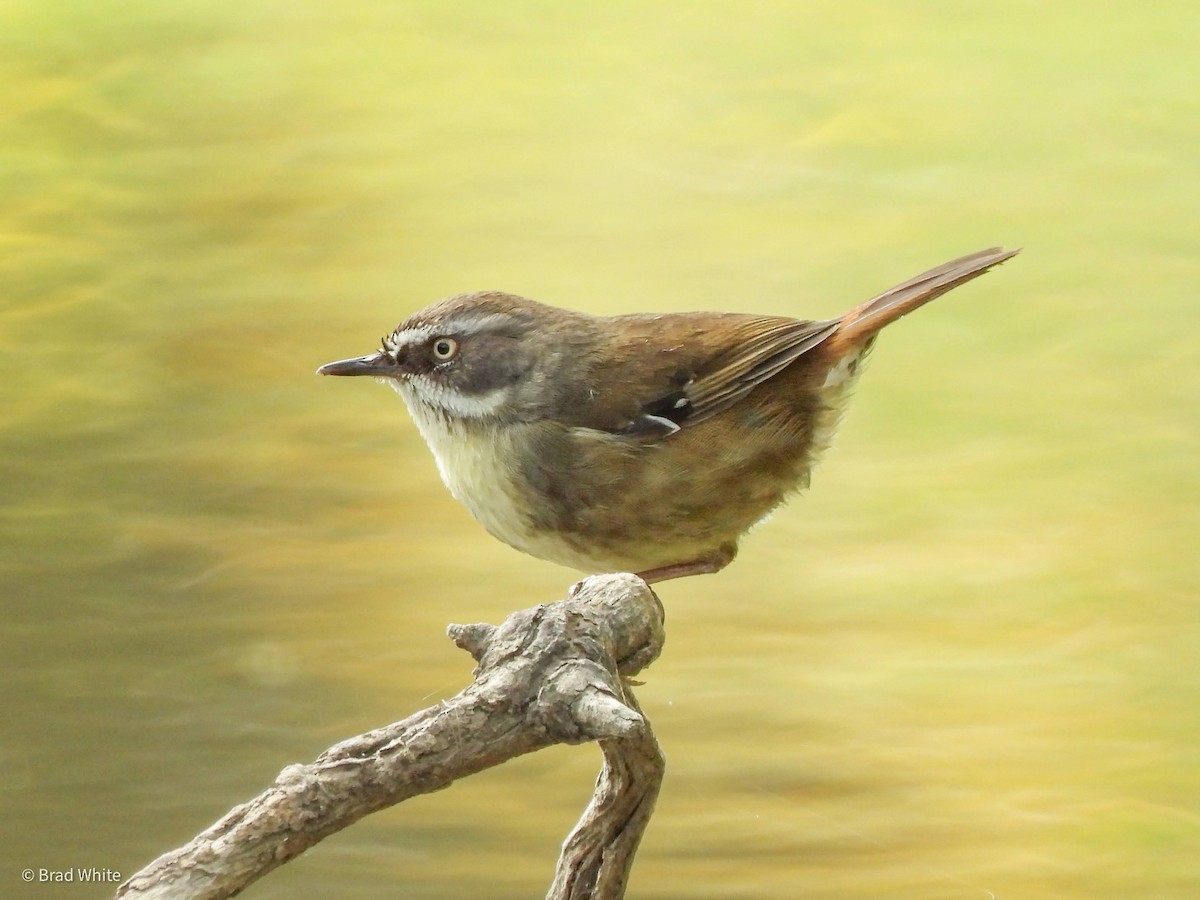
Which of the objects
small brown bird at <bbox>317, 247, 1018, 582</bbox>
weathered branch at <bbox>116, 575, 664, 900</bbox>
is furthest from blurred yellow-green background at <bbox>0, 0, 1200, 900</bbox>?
weathered branch at <bbox>116, 575, 664, 900</bbox>

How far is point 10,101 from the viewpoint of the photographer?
344 cm

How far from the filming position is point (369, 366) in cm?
246

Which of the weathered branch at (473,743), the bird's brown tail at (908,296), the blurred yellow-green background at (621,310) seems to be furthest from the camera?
the blurred yellow-green background at (621,310)


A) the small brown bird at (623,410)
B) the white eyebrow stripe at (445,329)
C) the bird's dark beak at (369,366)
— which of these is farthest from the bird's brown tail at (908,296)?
the bird's dark beak at (369,366)

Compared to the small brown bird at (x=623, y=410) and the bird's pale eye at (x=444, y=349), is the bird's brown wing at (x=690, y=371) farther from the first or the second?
the bird's pale eye at (x=444, y=349)

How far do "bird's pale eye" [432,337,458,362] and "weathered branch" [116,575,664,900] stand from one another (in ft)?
1.78

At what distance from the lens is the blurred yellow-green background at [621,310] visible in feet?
10.4

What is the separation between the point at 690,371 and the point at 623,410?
15cm

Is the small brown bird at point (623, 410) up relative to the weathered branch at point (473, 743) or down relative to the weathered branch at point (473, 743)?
up

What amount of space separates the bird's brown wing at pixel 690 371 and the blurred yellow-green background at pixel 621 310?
865 mm

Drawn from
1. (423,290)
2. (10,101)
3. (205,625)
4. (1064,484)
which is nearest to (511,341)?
(423,290)

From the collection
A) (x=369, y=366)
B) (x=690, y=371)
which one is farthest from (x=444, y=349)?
(x=690, y=371)

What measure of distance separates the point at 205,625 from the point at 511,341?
126 cm

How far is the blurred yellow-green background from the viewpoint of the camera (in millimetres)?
3174
